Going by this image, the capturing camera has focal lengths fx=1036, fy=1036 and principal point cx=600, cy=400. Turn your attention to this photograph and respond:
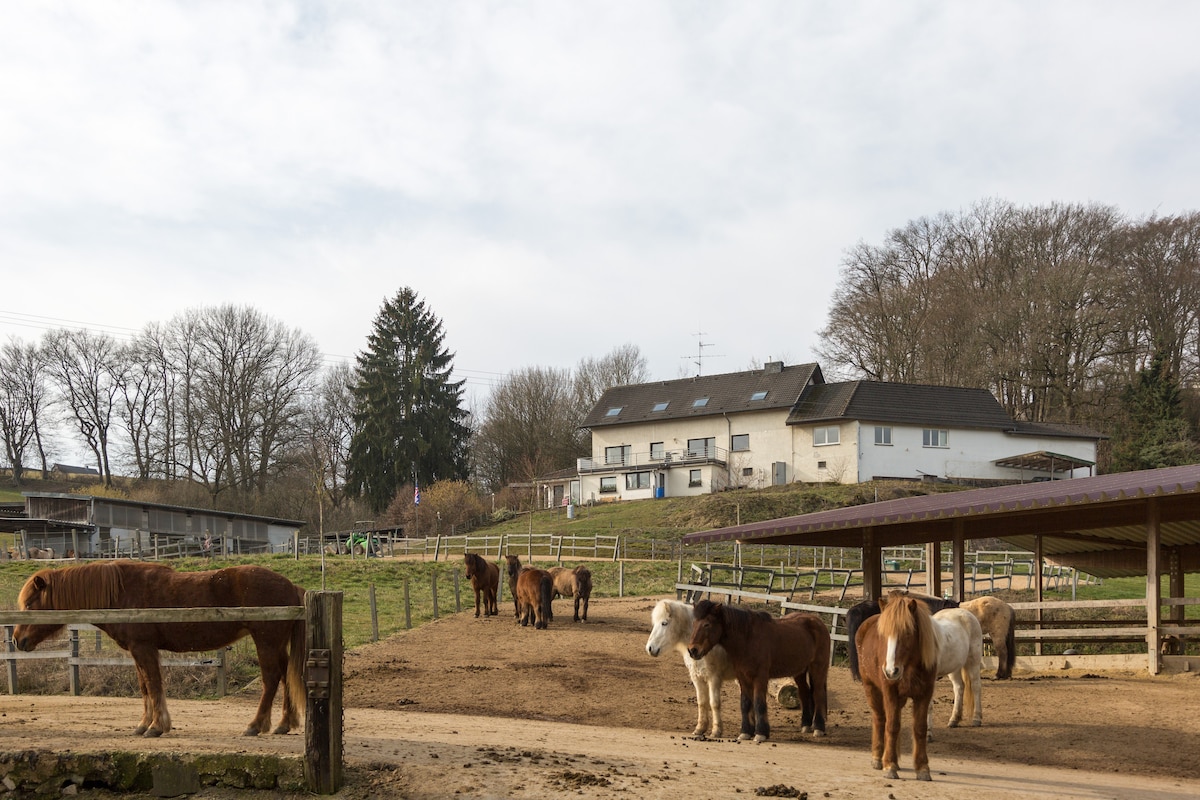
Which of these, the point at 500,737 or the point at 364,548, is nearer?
the point at 500,737

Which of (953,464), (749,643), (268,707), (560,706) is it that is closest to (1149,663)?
(749,643)

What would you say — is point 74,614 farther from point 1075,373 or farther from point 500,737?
point 1075,373

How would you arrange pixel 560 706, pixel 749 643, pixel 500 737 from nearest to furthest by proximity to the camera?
pixel 500 737 < pixel 749 643 < pixel 560 706

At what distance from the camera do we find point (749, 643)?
979cm

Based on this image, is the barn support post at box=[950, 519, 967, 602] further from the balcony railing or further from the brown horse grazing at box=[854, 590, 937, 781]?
the balcony railing

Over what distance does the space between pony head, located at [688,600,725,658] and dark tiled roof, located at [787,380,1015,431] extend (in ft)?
141

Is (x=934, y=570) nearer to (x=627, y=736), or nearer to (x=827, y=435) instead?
(x=627, y=736)

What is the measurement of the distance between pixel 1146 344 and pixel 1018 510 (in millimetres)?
48237

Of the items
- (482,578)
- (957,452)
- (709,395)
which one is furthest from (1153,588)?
(709,395)

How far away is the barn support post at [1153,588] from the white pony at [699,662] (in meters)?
6.25

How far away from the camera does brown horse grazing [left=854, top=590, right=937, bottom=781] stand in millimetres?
7844

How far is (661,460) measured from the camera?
5738 cm

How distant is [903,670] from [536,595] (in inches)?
467

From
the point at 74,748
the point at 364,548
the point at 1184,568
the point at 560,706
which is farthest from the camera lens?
the point at 364,548
